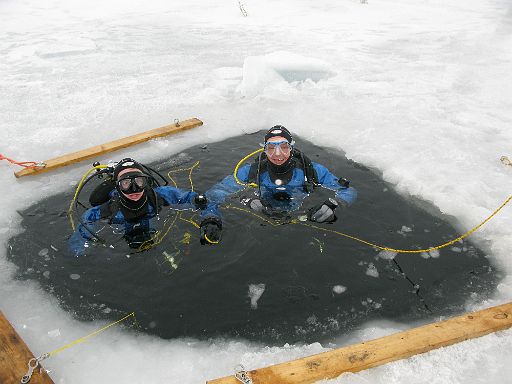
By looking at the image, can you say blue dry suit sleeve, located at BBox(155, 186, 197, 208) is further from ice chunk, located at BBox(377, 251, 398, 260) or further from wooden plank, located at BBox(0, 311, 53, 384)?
ice chunk, located at BBox(377, 251, 398, 260)

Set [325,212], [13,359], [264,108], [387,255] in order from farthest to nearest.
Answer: [264,108]
[325,212]
[387,255]
[13,359]

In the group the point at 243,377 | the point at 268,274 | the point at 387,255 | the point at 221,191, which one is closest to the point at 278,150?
the point at 221,191

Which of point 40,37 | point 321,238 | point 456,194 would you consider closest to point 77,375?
point 321,238

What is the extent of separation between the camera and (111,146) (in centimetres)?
667

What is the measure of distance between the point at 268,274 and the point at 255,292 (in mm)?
301

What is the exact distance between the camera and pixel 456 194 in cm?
528

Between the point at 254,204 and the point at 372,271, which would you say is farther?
the point at 254,204

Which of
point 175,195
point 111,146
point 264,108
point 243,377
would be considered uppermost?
point 243,377

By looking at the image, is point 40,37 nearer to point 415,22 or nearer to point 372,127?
point 372,127

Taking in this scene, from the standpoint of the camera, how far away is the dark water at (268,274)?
3.80 metres

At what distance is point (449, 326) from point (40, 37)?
51.3ft

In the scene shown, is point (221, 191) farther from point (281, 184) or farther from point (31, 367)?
point (31, 367)

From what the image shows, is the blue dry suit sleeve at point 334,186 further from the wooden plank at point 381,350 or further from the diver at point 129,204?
the wooden plank at point 381,350

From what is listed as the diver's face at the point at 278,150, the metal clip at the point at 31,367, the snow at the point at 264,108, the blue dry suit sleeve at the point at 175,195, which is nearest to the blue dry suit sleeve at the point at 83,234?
the snow at the point at 264,108
